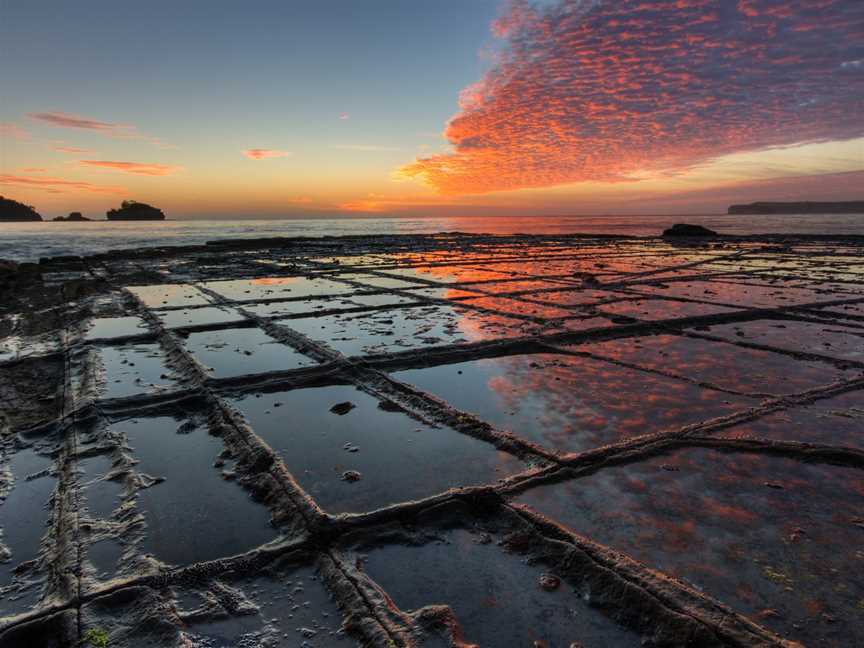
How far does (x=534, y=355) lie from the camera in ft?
18.0

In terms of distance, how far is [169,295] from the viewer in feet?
32.4

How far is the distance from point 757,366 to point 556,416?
8.51 feet

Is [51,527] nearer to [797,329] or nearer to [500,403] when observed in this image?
[500,403]

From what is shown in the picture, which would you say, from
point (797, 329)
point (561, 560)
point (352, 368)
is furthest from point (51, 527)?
point (797, 329)

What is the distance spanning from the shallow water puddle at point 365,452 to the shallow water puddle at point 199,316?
11.7 feet

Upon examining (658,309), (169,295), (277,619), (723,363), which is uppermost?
(169,295)

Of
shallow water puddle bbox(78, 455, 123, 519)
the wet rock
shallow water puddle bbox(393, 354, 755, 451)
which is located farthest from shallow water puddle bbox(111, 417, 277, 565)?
shallow water puddle bbox(393, 354, 755, 451)

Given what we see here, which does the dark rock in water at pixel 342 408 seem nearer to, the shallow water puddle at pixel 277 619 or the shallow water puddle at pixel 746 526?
the shallow water puddle at pixel 746 526

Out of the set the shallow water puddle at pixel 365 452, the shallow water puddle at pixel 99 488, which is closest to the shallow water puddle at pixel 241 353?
the shallow water puddle at pixel 365 452

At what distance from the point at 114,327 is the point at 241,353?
2.69 meters

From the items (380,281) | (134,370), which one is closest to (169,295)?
(380,281)

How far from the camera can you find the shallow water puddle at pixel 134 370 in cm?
445

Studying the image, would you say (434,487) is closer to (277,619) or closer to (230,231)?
(277,619)

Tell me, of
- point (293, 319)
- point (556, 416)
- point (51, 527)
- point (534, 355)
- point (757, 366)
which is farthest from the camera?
point (293, 319)
